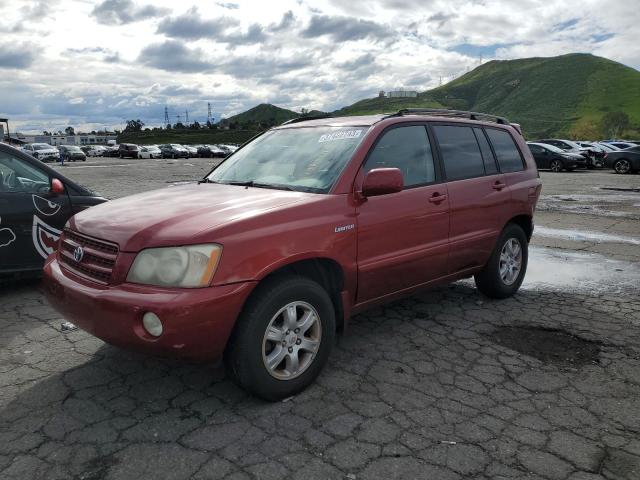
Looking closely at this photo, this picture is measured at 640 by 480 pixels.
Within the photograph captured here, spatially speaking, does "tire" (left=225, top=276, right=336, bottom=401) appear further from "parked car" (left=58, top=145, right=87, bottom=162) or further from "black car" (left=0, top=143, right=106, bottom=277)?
"parked car" (left=58, top=145, right=87, bottom=162)

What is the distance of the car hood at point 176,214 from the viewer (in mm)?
2951

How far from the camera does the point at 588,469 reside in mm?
2600

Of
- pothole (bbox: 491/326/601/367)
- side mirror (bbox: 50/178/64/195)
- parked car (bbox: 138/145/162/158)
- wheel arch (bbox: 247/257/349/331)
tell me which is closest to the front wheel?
pothole (bbox: 491/326/601/367)

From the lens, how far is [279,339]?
125 inches

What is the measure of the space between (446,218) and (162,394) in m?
2.55

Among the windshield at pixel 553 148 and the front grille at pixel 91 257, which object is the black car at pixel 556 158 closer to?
the windshield at pixel 553 148

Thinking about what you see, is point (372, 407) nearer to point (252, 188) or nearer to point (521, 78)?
point (252, 188)

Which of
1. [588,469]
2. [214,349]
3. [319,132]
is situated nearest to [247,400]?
[214,349]

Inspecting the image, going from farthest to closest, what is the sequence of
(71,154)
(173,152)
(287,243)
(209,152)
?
(209,152)
(173,152)
(71,154)
(287,243)

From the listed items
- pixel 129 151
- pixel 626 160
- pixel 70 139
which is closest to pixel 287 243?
pixel 626 160

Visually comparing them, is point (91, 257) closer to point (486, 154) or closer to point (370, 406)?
point (370, 406)

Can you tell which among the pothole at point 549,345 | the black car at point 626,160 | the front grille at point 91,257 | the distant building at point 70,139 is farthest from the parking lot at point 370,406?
the distant building at point 70,139

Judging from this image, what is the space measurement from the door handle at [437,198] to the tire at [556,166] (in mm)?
24407

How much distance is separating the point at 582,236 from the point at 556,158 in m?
18.9
